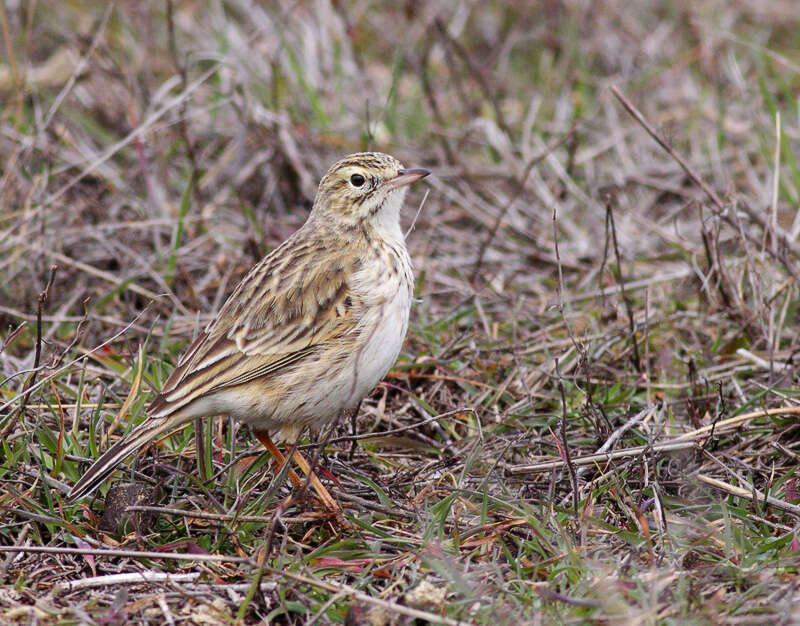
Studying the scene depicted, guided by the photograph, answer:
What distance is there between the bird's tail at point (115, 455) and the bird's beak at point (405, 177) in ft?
5.42

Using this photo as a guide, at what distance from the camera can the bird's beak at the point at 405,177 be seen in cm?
539

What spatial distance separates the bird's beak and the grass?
0.87 meters

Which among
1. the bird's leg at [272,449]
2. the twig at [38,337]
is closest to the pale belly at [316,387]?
the bird's leg at [272,449]

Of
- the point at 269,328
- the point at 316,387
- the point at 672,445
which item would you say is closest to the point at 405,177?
the point at 269,328

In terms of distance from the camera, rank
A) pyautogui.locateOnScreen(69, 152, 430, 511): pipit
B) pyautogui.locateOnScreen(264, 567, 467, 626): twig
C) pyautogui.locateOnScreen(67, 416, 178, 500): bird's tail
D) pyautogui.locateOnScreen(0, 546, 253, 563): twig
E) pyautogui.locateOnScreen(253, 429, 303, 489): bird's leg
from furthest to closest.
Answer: pyautogui.locateOnScreen(253, 429, 303, 489): bird's leg
pyautogui.locateOnScreen(69, 152, 430, 511): pipit
pyautogui.locateOnScreen(67, 416, 178, 500): bird's tail
pyautogui.locateOnScreen(0, 546, 253, 563): twig
pyautogui.locateOnScreen(264, 567, 467, 626): twig

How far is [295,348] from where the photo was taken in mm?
4875

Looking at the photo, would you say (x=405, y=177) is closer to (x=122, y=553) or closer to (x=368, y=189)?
(x=368, y=189)

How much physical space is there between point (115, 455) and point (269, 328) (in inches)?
35.3

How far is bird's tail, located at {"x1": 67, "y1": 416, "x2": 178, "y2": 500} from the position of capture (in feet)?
14.6

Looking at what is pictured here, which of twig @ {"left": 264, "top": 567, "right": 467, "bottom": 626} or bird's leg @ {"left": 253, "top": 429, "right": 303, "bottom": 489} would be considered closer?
twig @ {"left": 264, "top": 567, "right": 467, "bottom": 626}

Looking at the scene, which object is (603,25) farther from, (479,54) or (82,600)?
(82,600)

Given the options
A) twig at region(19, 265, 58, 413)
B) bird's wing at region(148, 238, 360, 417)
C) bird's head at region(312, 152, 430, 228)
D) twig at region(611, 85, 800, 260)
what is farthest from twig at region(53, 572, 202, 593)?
twig at region(611, 85, 800, 260)

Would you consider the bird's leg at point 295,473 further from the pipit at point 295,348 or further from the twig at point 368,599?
the twig at point 368,599

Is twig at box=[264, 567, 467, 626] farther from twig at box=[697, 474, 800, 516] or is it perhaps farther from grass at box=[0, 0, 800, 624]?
twig at box=[697, 474, 800, 516]
